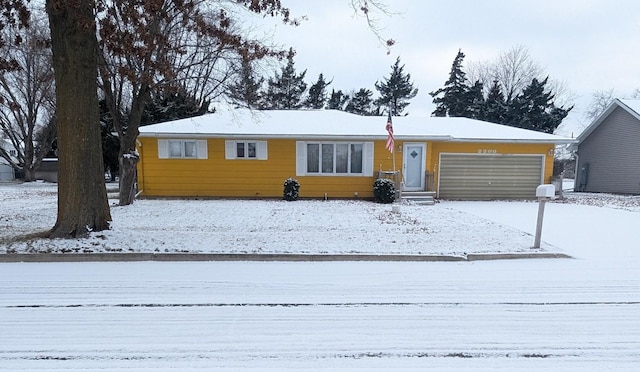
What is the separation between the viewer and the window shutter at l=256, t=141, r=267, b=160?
534 inches

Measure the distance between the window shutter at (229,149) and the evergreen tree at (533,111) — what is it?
26490 mm

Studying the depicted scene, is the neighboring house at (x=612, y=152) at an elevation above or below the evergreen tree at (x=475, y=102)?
below

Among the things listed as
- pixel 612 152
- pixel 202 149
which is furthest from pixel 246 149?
pixel 612 152

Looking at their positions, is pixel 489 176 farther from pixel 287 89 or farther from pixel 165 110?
pixel 287 89

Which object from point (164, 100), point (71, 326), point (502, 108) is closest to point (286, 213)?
point (71, 326)

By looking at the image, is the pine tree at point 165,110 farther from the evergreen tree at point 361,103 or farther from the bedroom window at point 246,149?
the evergreen tree at point 361,103

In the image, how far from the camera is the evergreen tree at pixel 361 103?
118 feet

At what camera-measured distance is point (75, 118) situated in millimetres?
5719

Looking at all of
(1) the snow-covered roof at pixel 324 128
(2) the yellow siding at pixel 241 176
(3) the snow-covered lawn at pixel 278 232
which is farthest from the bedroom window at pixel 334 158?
(3) the snow-covered lawn at pixel 278 232

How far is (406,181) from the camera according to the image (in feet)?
45.8

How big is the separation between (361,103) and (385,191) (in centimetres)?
2496

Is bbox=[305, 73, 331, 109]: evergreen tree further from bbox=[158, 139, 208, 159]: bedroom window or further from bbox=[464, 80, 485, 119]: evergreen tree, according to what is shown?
bbox=[158, 139, 208, 159]: bedroom window

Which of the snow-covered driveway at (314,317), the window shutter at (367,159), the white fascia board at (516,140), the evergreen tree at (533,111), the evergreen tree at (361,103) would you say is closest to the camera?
the snow-covered driveway at (314,317)

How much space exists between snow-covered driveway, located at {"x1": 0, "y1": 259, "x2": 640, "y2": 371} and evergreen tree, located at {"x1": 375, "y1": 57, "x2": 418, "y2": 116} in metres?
33.5
